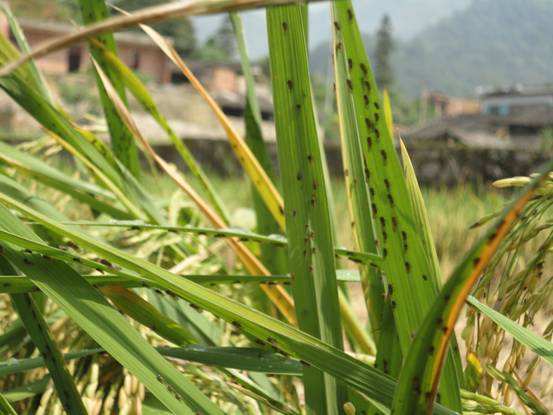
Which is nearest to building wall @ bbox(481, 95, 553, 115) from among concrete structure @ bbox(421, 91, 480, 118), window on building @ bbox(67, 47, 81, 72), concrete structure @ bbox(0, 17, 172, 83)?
concrete structure @ bbox(0, 17, 172, 83)

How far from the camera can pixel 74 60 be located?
28.2 m

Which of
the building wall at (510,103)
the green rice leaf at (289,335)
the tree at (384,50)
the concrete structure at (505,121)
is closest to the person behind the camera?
the green rice leaf at (289,335)

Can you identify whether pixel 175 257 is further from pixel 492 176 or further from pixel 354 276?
pixel 492 176

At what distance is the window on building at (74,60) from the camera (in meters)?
27.4

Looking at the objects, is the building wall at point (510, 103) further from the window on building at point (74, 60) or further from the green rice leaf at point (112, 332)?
the green rice leaf at point (112, 332)

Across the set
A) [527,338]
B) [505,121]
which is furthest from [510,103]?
[527,338]

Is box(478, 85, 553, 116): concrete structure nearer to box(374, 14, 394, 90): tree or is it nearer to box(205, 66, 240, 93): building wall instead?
box(205, 66, 240, 93): building wall

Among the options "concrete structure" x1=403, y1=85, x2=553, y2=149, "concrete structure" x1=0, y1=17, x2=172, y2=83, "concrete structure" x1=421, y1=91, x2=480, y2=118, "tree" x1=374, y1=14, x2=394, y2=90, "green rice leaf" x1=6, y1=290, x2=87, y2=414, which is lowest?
"green rice leaf" x1=6, y1=290, x2=87, y2=414

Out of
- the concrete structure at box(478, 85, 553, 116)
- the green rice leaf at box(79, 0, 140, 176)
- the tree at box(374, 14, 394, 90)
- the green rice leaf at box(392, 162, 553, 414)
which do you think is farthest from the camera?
the tree at box(374, 14, 394, 90)

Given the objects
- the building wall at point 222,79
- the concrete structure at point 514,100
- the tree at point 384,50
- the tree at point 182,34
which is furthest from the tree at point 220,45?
the concrete structure at point 514,100

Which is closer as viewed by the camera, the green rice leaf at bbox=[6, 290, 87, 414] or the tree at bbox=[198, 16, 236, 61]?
the green rice leaf at bbox=[6, 290, 87, 414]

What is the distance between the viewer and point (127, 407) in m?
0.55

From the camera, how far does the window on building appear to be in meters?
27.4

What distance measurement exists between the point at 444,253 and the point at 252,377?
6.70ft
